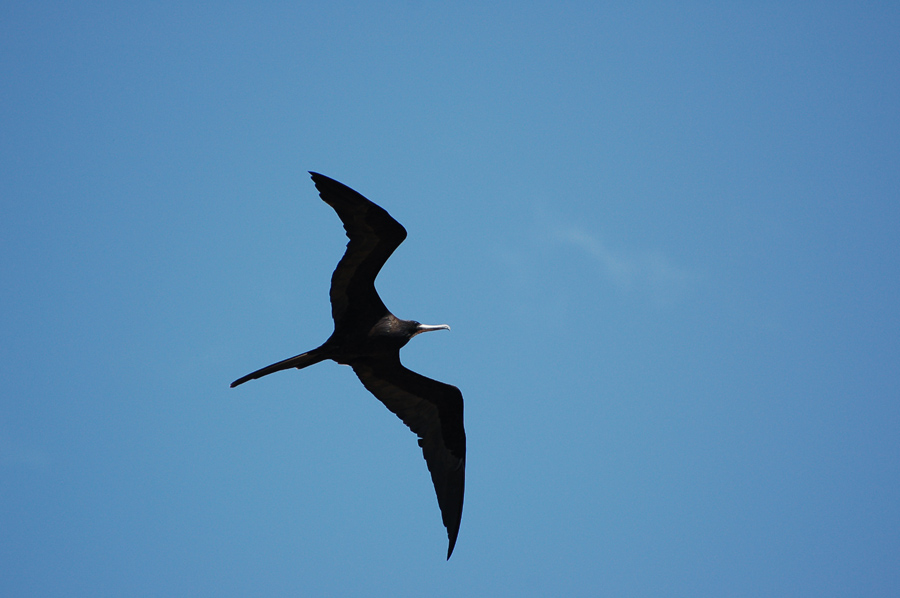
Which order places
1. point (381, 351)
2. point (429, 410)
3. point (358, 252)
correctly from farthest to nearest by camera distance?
1. point (429, 410)
2. point (381, 351)
3. point (358, 252)

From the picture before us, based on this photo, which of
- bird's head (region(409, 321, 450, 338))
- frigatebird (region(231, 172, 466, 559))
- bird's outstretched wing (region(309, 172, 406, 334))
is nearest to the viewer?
bird's outstretched wing (region(309, 172, 406, 334))

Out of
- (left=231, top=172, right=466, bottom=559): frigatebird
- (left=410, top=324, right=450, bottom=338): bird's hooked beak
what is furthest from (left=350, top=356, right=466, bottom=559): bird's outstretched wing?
(left=410, top=324, right=450, bottom=338): bird's hooked beak

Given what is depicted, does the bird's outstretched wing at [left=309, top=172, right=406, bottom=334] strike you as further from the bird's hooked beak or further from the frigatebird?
the bird's hooked beak

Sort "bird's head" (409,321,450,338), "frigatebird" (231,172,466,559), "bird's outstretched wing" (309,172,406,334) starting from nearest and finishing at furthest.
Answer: "bird's outstretched wing" (309,172,406,334) → "frigatebird" (231,172,466,559) → "bird's head" (409,321,450,338)

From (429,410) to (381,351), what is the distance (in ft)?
3.39

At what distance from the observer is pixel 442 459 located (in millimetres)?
9656

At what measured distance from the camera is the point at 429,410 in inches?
383

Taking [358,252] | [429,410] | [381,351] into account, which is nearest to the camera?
[358,252]

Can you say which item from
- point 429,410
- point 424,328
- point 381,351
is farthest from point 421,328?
point 429,410

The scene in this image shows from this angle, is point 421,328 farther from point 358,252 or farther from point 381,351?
point 358,252

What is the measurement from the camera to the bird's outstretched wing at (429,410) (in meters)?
9.52

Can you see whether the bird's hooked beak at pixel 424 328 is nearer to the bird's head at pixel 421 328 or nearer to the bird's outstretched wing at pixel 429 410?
Result: the bird's head at pixel 421 328

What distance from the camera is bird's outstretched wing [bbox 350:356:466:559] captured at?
9.52 m

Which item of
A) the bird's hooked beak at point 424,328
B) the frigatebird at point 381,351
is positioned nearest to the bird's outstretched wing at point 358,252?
the frigatebird at point 381,351
